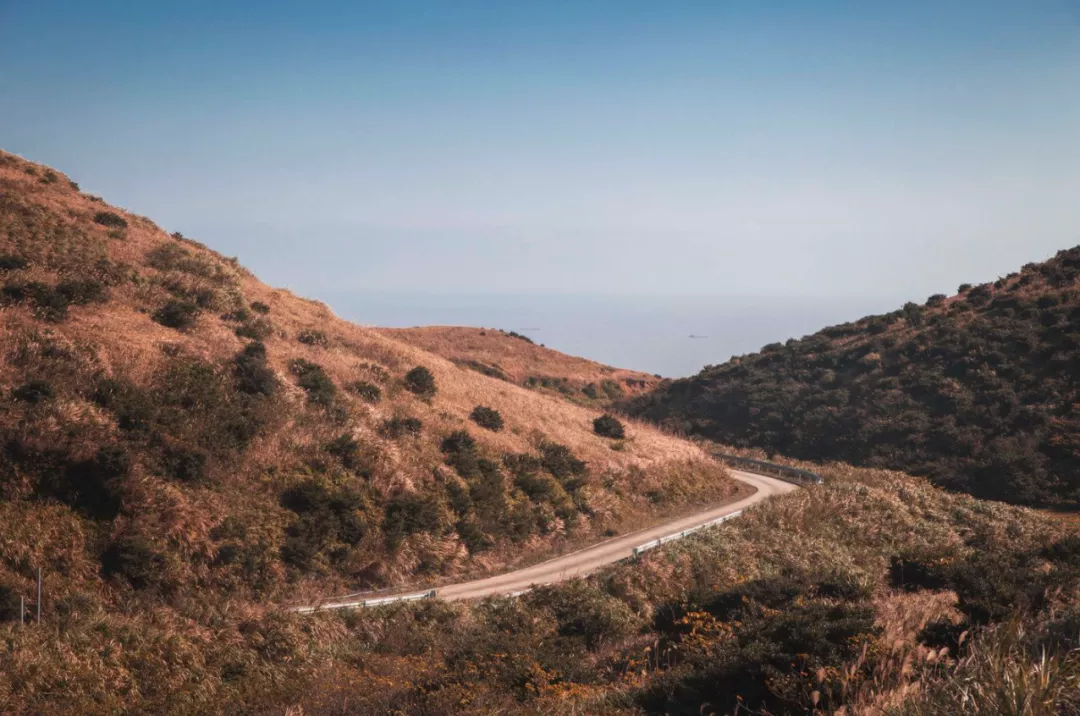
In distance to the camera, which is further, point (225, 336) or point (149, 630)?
point (225, 336)

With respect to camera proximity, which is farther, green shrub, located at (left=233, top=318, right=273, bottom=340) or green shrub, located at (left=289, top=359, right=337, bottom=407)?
green shrub, located at (left=233, top=318, right=273, bottom=340)

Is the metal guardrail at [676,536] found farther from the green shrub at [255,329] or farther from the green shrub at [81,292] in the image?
the green shrub at [81,292]

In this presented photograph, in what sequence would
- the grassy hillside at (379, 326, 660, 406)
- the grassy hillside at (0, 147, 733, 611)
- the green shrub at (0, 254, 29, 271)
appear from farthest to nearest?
the grassy hillside at (379, 326, 660, 406) < the green shrub at (0, 254, 29, 271) < the grassy hillside at (0, 147, 733, 611)

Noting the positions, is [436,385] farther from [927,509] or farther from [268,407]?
[927,509]

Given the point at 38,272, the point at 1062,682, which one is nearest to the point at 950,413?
the point at 1062,682

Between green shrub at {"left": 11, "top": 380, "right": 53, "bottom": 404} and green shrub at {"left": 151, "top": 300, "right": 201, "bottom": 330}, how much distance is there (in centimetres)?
866

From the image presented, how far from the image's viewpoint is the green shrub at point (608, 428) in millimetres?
40250

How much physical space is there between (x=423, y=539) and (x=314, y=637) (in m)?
7.65

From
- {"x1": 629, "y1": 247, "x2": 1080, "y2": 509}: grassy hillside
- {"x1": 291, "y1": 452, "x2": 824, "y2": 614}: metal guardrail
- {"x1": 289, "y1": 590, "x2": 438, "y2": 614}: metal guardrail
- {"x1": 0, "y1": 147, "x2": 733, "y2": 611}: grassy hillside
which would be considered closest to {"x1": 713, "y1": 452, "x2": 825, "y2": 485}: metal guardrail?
{"x1": 291, "y1": 452, "x2": 824, "y2": 614}: metal guardrail

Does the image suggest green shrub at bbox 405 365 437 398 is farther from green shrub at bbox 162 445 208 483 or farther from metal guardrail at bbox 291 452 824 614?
metal guardrail at bbox 291 452 824 614

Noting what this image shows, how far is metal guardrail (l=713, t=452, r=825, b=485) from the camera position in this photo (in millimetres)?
38750

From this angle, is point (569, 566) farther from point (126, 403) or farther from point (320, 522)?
point (126, 403)

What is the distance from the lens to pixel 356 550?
22.1m

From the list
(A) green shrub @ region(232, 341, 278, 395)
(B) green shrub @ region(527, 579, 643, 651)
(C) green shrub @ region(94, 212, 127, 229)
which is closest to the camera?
(B) green shrub @ region(527, 579, 643, 651)
